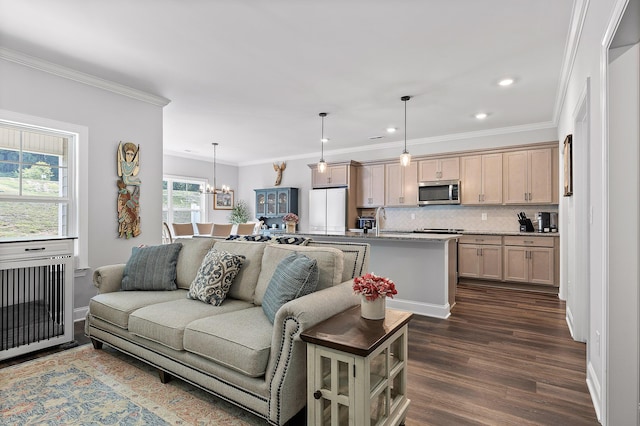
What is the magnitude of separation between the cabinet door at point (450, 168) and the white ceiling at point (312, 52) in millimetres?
1057

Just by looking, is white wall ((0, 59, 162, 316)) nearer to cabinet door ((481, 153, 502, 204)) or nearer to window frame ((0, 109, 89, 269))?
window frame ((0, 109, 89, 269))

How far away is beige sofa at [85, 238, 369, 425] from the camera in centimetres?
173

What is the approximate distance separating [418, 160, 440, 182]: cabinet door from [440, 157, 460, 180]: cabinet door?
0.09m

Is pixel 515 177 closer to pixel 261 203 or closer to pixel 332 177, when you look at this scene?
pixel 332 177

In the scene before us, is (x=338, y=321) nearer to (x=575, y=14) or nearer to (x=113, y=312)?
(x=113, y=312)

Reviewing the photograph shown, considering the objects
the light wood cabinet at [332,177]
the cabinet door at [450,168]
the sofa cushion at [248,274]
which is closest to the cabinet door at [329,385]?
the sofa cushion at [248,274]

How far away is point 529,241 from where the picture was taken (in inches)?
202

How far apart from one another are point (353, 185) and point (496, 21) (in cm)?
451

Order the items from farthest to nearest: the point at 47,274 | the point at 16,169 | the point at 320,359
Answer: the point at 16,169 < the point at 47,274 < the point at 320,359

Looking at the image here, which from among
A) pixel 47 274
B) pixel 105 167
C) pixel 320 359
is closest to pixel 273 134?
pixel 105 167

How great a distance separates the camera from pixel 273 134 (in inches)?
241

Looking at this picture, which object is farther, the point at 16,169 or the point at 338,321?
the point at 16,169

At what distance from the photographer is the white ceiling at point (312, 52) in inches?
97.8

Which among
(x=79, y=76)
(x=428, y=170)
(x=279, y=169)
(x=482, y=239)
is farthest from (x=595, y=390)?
(x=279, y=169)
